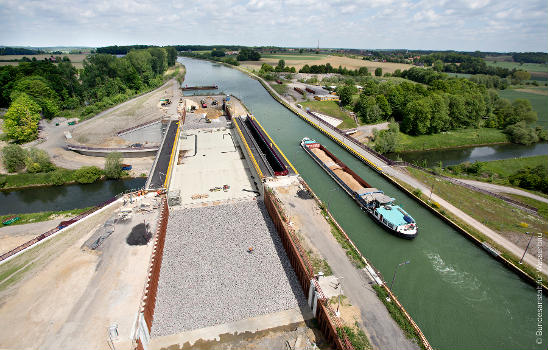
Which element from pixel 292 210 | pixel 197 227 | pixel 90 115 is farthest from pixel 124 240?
pixel 90 115

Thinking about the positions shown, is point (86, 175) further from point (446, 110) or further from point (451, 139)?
point (446, 110)

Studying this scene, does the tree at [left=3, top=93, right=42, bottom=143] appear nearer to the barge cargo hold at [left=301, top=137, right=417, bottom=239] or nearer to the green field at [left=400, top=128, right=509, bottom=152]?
the barge cargo hold at [left=301, top=137, right=417, bottom=239]

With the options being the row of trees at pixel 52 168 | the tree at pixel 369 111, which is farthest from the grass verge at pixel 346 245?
the tree at pixel 369 111

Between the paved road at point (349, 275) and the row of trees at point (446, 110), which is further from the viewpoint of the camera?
the row of trees at point (446, 110)

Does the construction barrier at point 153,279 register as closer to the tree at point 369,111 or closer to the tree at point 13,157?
the tree at point 13,157

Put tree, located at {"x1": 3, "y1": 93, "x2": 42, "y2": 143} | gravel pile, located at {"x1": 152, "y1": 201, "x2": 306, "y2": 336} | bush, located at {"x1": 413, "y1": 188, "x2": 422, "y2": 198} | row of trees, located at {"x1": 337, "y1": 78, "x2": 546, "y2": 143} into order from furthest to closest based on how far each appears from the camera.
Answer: row of trees, located at {"x1": 337, "y1": 78, "x2": 546, "y2": 143} → tree, located at {"x1": 3, "y1": 93, "x2": 42, "y2": 143} → bush, located at {"x1": 413, "y1": 188, "x2": 422, "y2": 198} → gravel pile, located at {"x1": 152, "y1": 201, "x2": 306, "y2": 336}

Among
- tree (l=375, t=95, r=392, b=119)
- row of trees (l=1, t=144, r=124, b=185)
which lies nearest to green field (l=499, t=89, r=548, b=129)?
tree (l=375, t=95, r=392, b=119)
